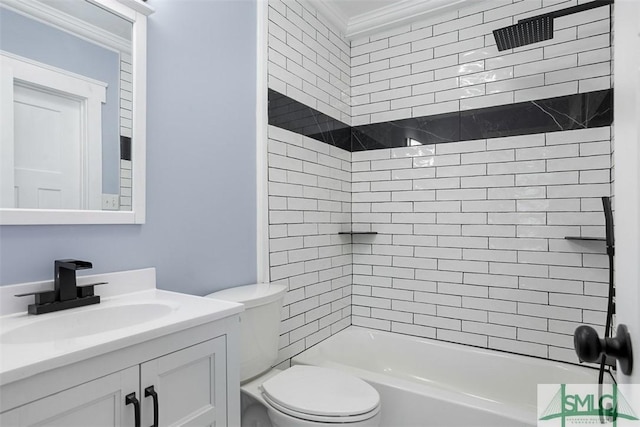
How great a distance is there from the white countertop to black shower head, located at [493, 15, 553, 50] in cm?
173

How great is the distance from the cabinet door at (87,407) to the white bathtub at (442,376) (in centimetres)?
132

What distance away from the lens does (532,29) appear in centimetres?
171

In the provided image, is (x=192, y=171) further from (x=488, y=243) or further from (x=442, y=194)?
(x=488, y=243)

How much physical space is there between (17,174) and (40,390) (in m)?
0.72

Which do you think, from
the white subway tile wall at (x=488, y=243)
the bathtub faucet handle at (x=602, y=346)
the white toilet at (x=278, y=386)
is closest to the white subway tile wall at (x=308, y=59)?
the white subway tile wall at (x=488, y=243)

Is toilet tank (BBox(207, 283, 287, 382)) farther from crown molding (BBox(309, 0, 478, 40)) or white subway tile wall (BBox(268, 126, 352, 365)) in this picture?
crown molding (BBox(309, 0, 478, 40))

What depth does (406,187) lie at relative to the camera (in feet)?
8.81

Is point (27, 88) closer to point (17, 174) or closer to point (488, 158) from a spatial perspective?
point (17, 174)

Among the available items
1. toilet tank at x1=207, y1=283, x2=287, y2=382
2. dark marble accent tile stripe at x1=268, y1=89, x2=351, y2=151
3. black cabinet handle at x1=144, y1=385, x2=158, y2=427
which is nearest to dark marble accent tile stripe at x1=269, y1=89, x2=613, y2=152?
dark marble accent tile stripe at x1=268, y1=89, x2=351, y2=151

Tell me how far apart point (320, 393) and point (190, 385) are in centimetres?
68

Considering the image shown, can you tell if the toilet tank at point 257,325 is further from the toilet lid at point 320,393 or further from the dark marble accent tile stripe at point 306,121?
the dark marble accent tile stripe at point 306,121

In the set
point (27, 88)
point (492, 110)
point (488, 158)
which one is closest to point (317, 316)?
point (488, 158)

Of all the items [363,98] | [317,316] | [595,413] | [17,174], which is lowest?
[595,413]

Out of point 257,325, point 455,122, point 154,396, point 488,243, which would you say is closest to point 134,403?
point 154,396
